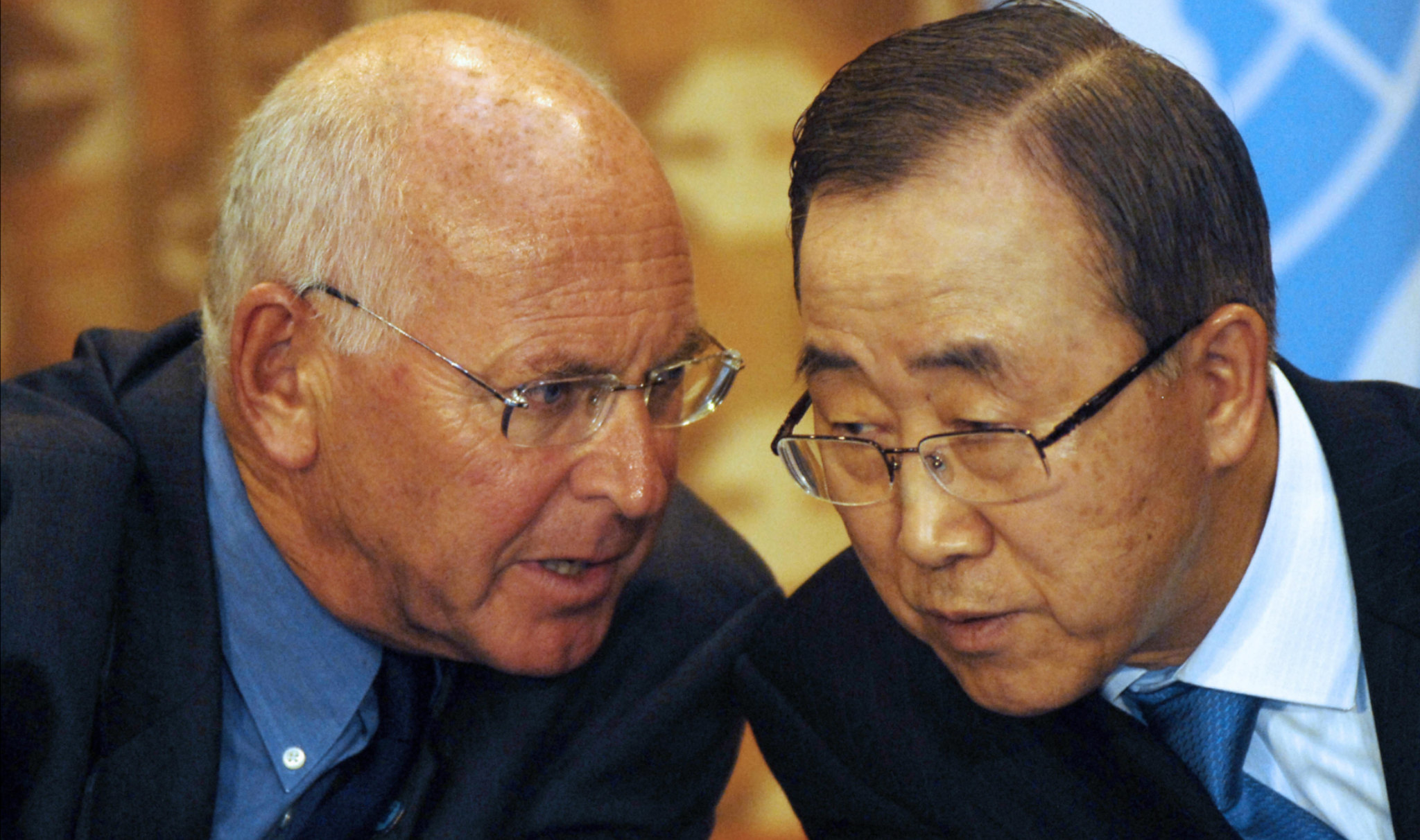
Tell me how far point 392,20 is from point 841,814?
4.54 feet

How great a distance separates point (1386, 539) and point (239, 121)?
2759 millimetres

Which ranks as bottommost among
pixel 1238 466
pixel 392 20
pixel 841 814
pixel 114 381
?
pixel 841 814

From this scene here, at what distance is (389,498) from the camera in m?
1.90

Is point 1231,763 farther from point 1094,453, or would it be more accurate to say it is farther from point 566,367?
point 566,367

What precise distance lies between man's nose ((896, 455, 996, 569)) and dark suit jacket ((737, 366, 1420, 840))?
1.33 ft

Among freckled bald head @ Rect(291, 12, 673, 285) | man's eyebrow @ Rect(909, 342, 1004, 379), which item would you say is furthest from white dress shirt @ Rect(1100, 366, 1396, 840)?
freckled bald head @ Rect(291, 12, 673, 285)

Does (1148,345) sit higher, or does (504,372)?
(1148,345)

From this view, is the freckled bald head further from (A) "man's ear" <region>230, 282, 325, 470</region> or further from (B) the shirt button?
(B) the shirt button

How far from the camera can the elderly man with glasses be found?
4.90 feet

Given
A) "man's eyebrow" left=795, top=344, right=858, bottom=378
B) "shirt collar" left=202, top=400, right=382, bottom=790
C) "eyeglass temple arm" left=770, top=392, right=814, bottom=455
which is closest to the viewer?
"man's eyebrow" left=795, top=344, right=858, bottom=378

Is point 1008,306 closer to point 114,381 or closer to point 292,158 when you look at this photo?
point 292,158

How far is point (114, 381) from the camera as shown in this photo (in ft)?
7.20

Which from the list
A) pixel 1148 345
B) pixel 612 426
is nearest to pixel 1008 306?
pixel 1148 345

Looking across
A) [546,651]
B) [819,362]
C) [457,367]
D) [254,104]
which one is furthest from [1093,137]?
[254,104]
